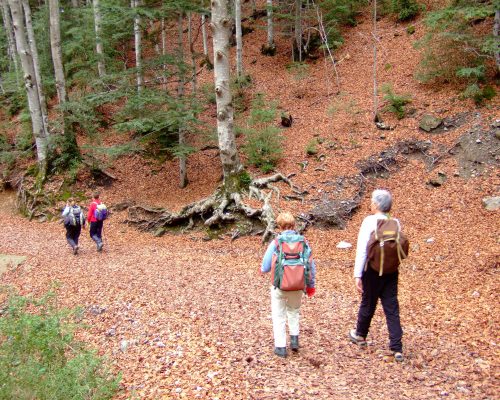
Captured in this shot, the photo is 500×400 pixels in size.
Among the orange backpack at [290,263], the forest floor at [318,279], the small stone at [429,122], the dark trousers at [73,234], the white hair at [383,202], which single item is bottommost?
the dark trousers at [73,234]

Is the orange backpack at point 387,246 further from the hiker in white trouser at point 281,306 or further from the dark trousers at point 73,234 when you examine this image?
the dark trousers at point 73,234

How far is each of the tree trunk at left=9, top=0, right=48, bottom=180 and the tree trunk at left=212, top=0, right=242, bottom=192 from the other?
27.2 ft

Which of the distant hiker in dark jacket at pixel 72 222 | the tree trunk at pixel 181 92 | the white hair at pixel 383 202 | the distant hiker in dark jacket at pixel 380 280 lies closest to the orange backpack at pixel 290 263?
the distant hiker in dark jacket at pixel 380 280

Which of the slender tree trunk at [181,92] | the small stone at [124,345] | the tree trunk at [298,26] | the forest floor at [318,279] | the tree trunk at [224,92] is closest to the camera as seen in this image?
the forest floor at [318,279]

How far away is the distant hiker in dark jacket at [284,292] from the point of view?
4246mm

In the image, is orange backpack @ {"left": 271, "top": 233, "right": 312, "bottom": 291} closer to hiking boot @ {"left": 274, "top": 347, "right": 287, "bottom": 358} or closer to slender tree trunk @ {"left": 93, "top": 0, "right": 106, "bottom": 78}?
hiking boot @ {"left": 274, "top": 347, "right": 287, "bottom": 358}

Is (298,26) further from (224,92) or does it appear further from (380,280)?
(380,280)

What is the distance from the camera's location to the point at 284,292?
14.2ft

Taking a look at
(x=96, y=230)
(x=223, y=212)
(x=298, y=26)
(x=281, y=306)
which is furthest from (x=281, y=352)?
(x=298, y=26)

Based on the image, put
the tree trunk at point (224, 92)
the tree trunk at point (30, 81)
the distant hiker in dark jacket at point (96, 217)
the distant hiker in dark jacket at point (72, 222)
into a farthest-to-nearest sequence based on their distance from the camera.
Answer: the tree trunk at point (30, 81)
the tree trunk at point (224, 92)
the distant hiker in dark jacket at point (96, 217)
the distant hiker in dark jacket at point (72, 222)

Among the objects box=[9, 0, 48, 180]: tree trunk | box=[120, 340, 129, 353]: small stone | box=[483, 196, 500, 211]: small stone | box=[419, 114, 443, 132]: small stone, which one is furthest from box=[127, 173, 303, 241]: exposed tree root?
box=[9, 0, 48, 180]: tree trunk

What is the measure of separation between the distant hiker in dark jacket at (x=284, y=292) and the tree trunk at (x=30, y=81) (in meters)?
14.3

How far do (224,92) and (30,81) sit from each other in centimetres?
874

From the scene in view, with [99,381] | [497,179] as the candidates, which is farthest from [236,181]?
[99,381]
